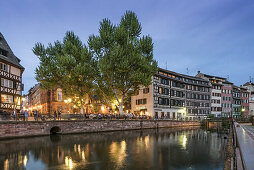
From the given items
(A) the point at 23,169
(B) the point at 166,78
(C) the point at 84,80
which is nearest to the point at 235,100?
(B) the point at 166,78

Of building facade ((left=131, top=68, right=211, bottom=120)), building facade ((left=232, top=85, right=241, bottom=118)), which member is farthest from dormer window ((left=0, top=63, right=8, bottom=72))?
building facade ((left=232, top=85, right=241, bottom=118))

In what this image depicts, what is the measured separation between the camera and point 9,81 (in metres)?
31.5

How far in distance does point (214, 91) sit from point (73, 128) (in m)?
55.0

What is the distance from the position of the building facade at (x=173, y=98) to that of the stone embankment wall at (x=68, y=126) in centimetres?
681

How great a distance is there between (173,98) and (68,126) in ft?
113

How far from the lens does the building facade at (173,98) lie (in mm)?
49781

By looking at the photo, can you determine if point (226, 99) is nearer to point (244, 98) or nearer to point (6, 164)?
point (244, 98)

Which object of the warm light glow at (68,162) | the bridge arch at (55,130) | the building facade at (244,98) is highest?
the building facade at (244,98)

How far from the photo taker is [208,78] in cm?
6888

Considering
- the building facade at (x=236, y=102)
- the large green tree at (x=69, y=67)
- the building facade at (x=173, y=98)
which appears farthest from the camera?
the building facade at (x=236, y=102)

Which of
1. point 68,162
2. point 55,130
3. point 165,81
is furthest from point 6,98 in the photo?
point 165,81

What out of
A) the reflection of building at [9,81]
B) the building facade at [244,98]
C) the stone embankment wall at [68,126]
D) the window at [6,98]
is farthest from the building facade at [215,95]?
the window at [6,98]

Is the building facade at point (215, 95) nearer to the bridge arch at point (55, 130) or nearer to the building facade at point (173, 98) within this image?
the building facade at point (173, 98)

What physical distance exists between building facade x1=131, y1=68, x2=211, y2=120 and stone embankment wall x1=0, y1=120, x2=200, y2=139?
268 inches
